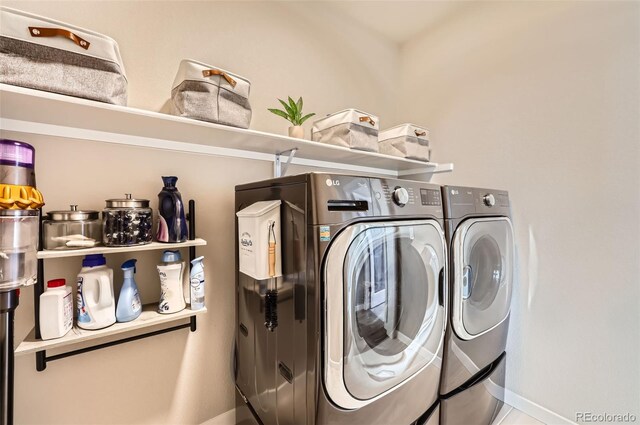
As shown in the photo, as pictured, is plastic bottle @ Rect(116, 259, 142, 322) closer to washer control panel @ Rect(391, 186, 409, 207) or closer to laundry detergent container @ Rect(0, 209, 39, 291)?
laundry detergent container @ Rect(0, 209, 39, 291)

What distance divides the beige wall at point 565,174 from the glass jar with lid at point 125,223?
2.09 metres

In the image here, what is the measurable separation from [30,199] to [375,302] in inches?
47.0

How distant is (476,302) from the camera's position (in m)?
1.43

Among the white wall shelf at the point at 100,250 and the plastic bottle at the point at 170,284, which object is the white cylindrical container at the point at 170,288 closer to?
the plastic bottle at the point at 170,284

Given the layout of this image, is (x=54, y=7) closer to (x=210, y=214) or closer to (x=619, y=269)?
(x=210, y=214)

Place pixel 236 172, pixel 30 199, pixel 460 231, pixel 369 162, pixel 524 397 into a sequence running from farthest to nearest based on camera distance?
pixel 369 162 < pixel 524 397 < pixel 236 172 < pixel 460 231 < pixel 30 199

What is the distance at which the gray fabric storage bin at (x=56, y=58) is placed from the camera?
822 millimetres

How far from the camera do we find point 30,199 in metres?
0.84

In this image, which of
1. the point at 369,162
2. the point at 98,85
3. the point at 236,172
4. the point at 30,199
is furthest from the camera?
the point at 369,162

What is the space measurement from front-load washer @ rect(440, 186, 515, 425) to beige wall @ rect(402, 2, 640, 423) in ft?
0.68

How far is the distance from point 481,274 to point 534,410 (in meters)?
1.01

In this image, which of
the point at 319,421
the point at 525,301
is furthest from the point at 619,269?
the point at 319,421

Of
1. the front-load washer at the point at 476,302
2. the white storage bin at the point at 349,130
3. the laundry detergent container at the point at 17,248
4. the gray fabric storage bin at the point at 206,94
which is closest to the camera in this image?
the laundry detergent container at the point at 17,248

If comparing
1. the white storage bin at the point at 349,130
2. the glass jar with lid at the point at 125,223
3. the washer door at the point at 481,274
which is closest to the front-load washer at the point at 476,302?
the washer door at the point at 481,274
